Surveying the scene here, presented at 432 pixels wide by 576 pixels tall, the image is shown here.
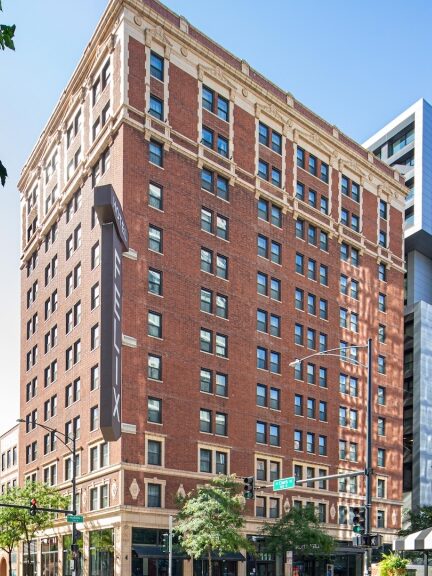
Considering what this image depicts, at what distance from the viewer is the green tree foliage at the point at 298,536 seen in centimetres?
5584

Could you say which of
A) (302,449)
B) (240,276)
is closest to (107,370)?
(240,276)

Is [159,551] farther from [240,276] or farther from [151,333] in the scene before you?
[240,276]

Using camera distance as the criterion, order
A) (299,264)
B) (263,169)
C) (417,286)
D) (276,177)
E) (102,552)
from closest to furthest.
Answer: (102,552) < (263,169) < (276,177) < (299,264) < (417,286)

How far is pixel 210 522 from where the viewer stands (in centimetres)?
4922

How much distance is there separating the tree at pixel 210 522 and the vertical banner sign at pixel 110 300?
316 inches

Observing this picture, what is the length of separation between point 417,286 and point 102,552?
5822 cm

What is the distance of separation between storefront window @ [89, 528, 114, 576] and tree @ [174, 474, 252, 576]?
4630mm

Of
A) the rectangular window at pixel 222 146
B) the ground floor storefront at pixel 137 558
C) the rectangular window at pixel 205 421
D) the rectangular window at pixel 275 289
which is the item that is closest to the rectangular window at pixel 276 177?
the rectangular window at pixel 222 146

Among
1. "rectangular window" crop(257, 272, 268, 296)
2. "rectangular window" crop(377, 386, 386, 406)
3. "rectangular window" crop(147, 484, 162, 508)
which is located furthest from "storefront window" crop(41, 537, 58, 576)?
"rectangular window" crop(377, 386, 386, 406)

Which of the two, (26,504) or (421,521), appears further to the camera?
(421,521)

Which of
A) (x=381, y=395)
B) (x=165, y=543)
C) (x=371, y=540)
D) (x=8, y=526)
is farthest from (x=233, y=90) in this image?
(x=371, y=540)

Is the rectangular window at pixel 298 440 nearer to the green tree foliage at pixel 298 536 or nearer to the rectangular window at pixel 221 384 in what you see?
the green tree foliage at pixel 298 536

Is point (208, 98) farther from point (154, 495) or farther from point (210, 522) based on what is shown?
point (210, 522)

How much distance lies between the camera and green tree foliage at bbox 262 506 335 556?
55844mm
